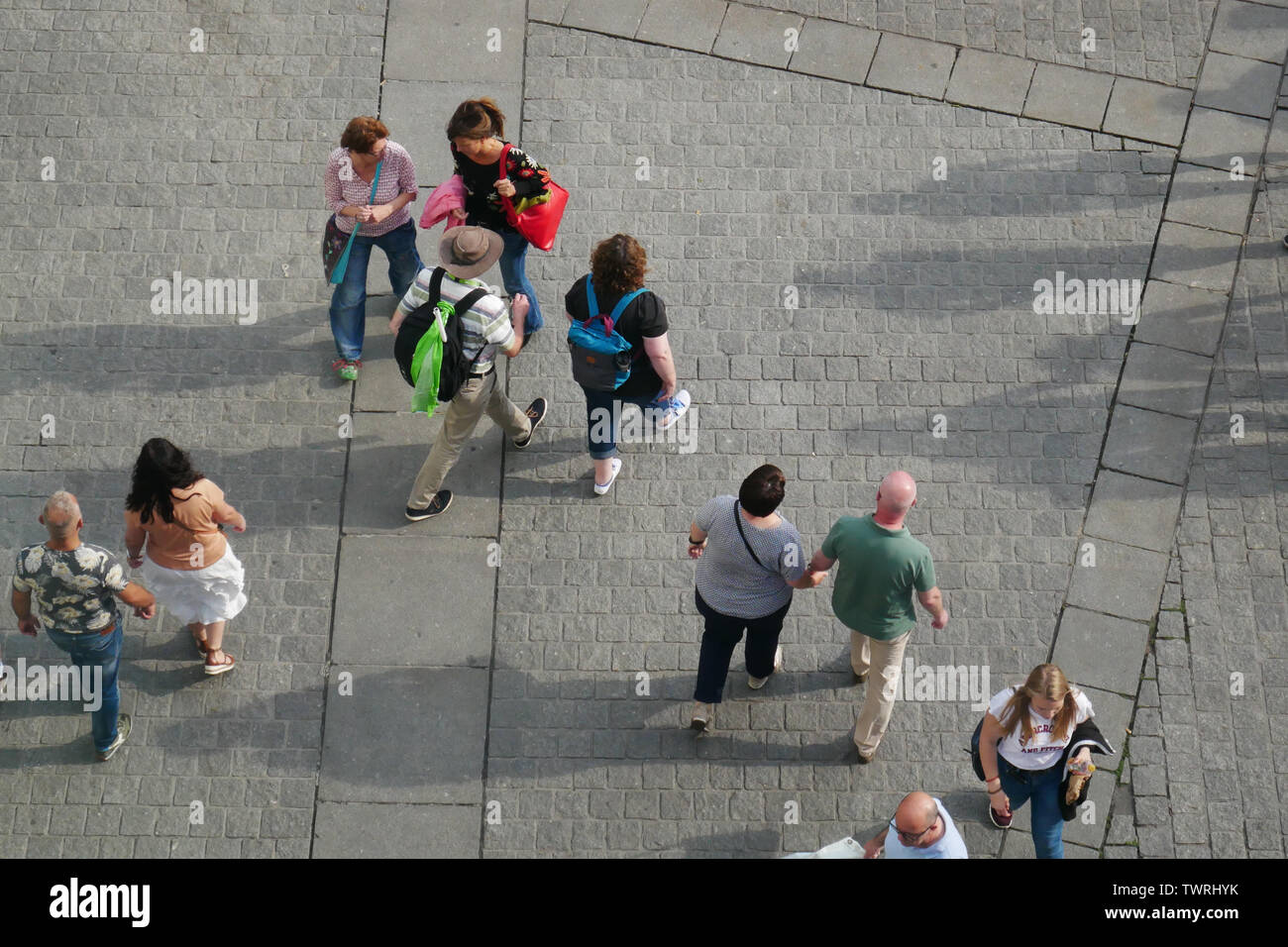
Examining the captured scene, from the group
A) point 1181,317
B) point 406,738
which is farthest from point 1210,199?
point 406,738

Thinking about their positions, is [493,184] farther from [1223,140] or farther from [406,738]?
[1223,140]

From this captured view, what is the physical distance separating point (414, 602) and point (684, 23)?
5024mm

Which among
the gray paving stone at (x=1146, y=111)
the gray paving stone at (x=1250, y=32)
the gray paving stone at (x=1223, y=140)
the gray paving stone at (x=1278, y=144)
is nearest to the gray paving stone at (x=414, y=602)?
the gray paving stone at (x=1146, y=111)

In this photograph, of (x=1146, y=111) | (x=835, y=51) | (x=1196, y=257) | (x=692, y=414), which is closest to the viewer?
(x=692, y=414)

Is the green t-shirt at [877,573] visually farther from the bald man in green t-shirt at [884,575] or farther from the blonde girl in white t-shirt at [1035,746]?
the blonde girl in white t-shirt at [1035,746]

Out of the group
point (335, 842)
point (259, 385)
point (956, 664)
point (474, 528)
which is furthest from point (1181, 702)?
point (259, 385)

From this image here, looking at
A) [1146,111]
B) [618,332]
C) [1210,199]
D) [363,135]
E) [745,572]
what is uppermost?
[1146,111]

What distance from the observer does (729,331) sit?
28.5 feet

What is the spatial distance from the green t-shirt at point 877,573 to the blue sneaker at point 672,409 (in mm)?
2005

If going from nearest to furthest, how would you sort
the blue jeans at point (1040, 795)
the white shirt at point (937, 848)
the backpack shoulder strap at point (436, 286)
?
the white shirt at point (937, 848) < the blue jeans at point (1040, 795) < the backpack shoulder strap at point (436, 286)

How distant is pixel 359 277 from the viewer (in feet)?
26.7

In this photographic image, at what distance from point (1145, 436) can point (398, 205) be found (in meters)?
4.89

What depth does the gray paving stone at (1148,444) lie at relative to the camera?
8.21 metres

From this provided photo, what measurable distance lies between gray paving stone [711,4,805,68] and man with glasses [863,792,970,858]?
19.7 feet
